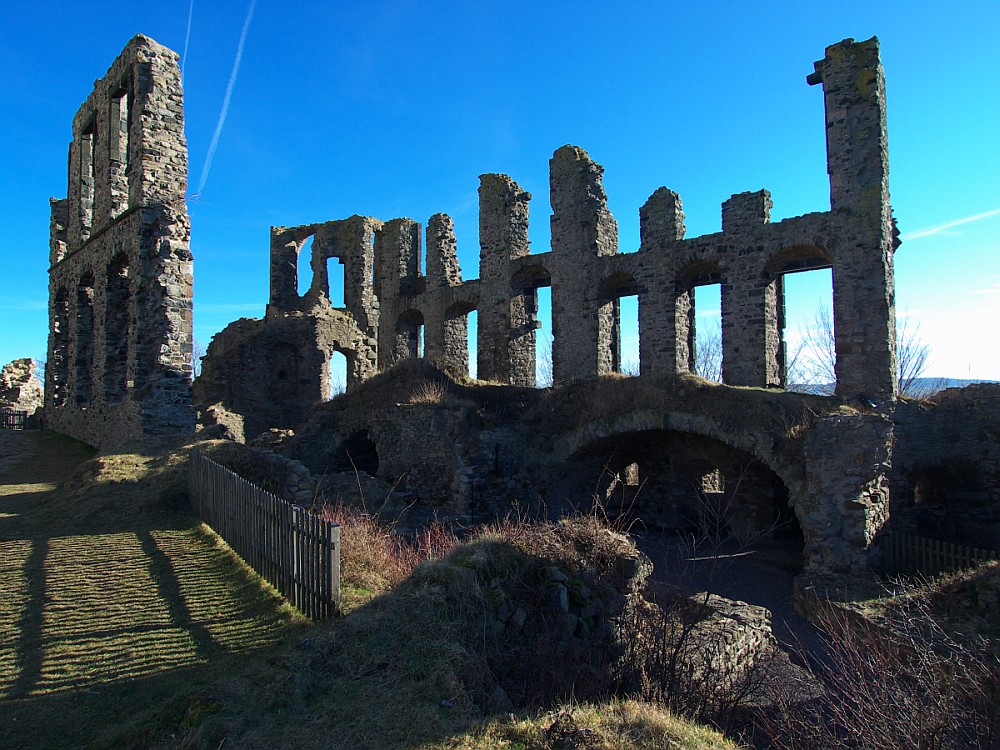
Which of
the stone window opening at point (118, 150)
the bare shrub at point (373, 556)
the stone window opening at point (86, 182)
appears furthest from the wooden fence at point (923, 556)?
the stone window opening at point (86, 182)

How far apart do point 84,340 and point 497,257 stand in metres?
13.3

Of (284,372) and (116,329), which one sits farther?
(284,372)

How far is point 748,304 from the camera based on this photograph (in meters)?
17.4

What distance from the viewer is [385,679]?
15.8 ft

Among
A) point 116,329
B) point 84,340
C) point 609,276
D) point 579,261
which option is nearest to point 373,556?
point 116,329

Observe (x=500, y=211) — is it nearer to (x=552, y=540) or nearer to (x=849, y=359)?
(x=849, y=359)

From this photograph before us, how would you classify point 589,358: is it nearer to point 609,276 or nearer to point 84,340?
point 609,276

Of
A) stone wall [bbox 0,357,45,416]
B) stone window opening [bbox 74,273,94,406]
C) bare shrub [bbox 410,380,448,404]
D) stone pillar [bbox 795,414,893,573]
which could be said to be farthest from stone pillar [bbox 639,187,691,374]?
stone wall [bbox 0,357,45,416]

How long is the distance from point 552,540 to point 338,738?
3.92 m

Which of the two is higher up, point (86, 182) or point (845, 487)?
point (86, 182)

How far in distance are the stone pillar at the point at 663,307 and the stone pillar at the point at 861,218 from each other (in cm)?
432

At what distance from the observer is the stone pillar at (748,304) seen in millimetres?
17203

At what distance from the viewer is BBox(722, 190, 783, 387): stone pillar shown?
56.4 feet

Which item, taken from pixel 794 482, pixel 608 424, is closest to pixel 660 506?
pixel 608 424
